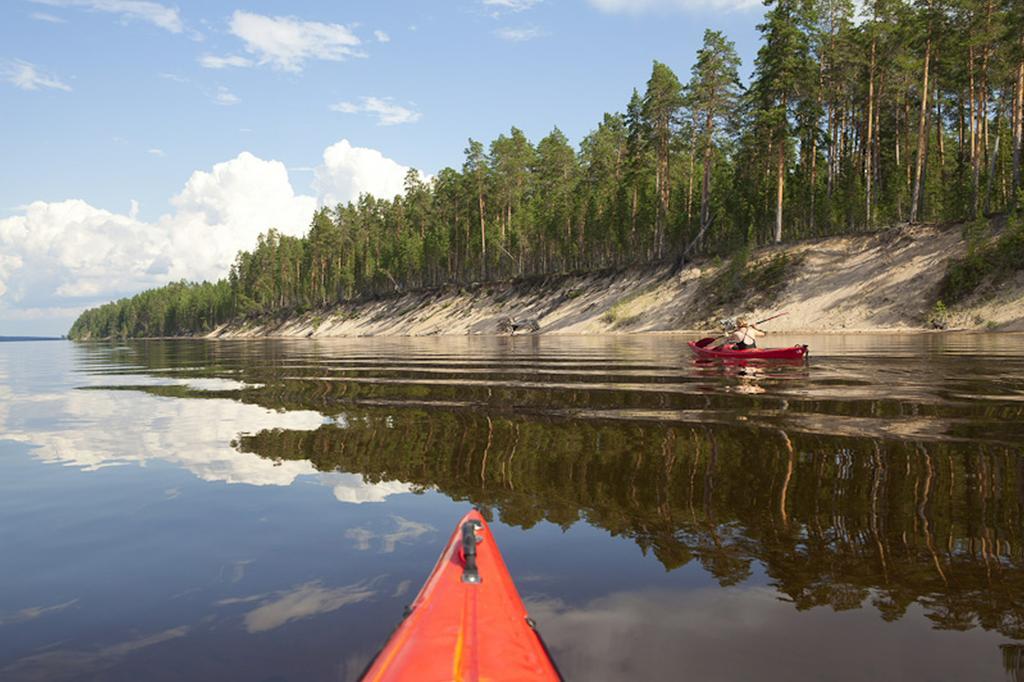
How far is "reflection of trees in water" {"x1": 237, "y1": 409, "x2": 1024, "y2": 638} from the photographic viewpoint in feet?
13.8

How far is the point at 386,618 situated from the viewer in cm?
388

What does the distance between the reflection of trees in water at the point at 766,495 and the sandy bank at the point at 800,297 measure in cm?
3687

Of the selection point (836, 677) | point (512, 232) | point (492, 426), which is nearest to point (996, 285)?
point (492, 426)

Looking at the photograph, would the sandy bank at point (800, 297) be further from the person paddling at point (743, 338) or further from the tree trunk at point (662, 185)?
the person paddling at point (743, 338)

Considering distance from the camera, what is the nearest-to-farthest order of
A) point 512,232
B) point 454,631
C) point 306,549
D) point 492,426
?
point 454,631 < point 306,549 < point 492,426 < point 512,232

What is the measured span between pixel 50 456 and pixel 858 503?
1074 cm

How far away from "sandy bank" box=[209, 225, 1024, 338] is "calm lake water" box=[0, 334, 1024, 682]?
1291 inches

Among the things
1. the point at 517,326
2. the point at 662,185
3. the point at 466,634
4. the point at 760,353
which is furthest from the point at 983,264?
the point at 466,634

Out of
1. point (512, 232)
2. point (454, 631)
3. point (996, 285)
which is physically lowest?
point (454, 631)

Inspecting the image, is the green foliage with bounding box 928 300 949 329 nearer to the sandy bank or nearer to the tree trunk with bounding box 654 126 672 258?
the sandy bank

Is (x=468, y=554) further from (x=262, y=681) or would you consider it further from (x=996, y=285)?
(x=996, y=285)

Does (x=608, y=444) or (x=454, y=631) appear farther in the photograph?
(x=608, y=444)


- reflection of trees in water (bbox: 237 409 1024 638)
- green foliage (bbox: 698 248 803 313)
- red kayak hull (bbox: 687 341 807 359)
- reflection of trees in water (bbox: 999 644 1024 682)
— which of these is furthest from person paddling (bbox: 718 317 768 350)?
green foliage (bbox: 698 248 803 313)

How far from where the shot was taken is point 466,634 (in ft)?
9.00
